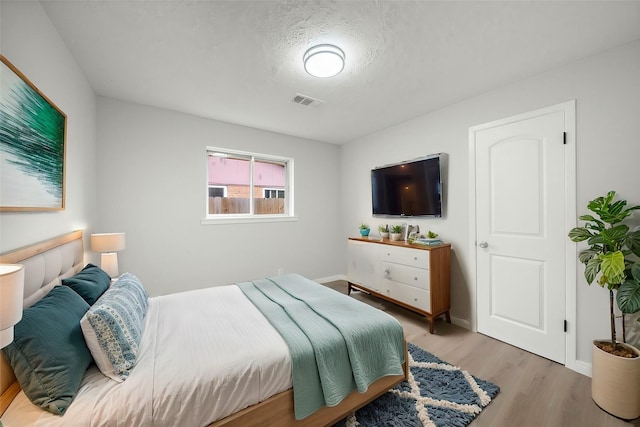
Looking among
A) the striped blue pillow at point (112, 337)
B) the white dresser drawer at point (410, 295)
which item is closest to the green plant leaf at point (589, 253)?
the white dresser drawer at point (410, 295)

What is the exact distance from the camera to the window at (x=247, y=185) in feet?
11.8

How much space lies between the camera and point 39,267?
51.7 inches

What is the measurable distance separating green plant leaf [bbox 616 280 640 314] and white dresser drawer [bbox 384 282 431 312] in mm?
1369

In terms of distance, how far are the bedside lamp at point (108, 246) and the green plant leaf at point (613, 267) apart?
149 inches

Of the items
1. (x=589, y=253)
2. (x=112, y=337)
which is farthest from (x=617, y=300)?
(x=112, y=337)

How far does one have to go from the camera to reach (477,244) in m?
2.69

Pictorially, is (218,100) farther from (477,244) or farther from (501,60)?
(477,244)

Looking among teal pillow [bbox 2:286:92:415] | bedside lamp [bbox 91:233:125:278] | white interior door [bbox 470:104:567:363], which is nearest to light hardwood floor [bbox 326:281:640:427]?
white interior door [bbox 470:104:567:363]

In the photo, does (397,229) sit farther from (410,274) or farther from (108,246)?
(108,246)

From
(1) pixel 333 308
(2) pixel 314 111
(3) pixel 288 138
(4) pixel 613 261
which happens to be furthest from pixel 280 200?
(4) pixel 613 261

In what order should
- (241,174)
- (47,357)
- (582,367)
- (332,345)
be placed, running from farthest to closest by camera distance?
(241,174) < (582,367) < (332,345) < (47,357)

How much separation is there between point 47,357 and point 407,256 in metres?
2.84

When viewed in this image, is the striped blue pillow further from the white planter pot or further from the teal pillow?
the white planter pot

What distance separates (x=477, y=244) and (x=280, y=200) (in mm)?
2860
